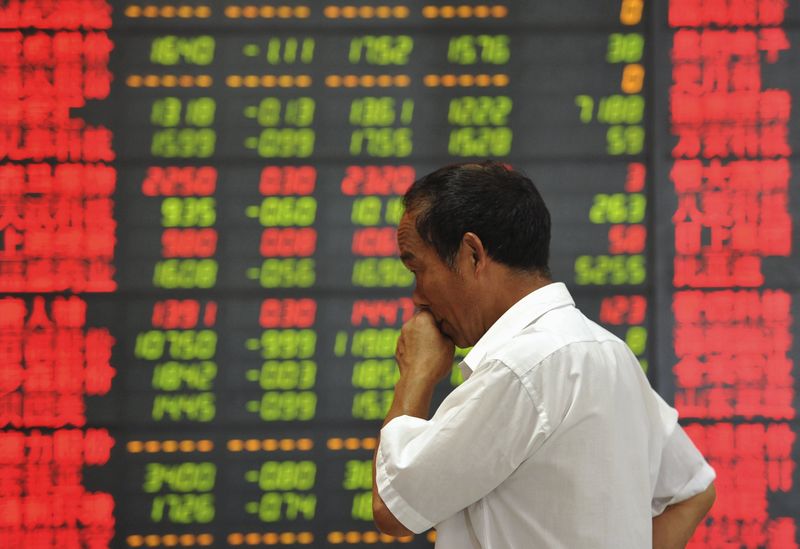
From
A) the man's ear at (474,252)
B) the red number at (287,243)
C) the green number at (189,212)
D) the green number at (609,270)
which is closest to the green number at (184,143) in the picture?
the green number at (189,212)

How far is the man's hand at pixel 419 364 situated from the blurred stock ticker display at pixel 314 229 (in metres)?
0.87

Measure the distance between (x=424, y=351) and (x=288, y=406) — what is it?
0.96 m

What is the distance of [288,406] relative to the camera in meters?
1.97

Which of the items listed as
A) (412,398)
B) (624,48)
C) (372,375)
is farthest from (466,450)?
(624,48)

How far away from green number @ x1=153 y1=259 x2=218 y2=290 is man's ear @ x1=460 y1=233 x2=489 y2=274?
1121 mm

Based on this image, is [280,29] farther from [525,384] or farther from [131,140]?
[525,384]

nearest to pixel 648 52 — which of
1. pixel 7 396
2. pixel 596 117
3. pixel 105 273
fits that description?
pixel 596 117

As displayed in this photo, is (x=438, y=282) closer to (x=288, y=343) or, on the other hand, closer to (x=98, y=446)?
(x=288, y=343)

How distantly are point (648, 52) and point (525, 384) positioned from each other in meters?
1.40

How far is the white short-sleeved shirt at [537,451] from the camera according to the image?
0.87m

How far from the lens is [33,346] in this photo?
6.37 feet

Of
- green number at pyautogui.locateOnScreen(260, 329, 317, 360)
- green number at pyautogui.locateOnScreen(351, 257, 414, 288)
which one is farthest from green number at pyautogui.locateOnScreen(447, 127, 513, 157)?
green number at pyautogui.locateOnScreen(260, 329, 317, 360)

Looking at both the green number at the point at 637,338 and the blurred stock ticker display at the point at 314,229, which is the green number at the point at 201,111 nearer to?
the blurred stock ticker display at the point at 314,229

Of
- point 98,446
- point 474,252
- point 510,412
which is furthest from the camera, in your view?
point 98,446
